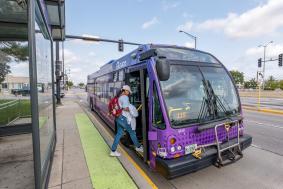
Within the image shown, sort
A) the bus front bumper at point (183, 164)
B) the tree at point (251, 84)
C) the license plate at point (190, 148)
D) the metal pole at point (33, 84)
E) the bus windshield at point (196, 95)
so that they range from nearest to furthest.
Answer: the metal pole at point (33, 84)
the bus front bumper at point (183, 164)
the license plate at point (190, 148)
the bus windshield at point (196, 95)
the tree at point (251, 84)

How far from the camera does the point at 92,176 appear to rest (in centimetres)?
418

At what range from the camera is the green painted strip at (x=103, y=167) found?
151 inches

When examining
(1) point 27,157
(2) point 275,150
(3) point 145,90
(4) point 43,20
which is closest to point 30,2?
(4) point 43,20

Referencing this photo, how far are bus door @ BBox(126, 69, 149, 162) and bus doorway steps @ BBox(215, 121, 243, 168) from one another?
1433 mm

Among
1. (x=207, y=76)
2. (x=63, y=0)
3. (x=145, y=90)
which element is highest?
(x=63, y=0)

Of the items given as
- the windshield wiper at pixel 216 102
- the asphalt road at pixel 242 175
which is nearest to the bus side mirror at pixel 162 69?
the windshield wiper at pixel 216 102

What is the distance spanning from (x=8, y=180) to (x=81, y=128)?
15.7 ft

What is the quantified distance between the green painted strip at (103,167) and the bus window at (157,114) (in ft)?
4.12

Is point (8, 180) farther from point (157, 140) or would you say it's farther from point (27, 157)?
point (157, 140)

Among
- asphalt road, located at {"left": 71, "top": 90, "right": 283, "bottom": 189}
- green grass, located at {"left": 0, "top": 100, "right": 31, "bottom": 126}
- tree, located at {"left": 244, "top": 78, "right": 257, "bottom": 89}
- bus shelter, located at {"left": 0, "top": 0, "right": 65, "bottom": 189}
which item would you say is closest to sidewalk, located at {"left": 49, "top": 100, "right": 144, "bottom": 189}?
bus shelter, located at {"left": 0, "top": 0, "right": 65, "bottom": 189}

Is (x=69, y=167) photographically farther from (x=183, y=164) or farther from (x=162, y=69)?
(x=162, y=69)

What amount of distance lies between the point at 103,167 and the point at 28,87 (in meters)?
2.44

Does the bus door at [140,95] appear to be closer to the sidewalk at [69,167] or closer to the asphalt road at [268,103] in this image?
the sidewalk at [69,167]

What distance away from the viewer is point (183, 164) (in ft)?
11.1
